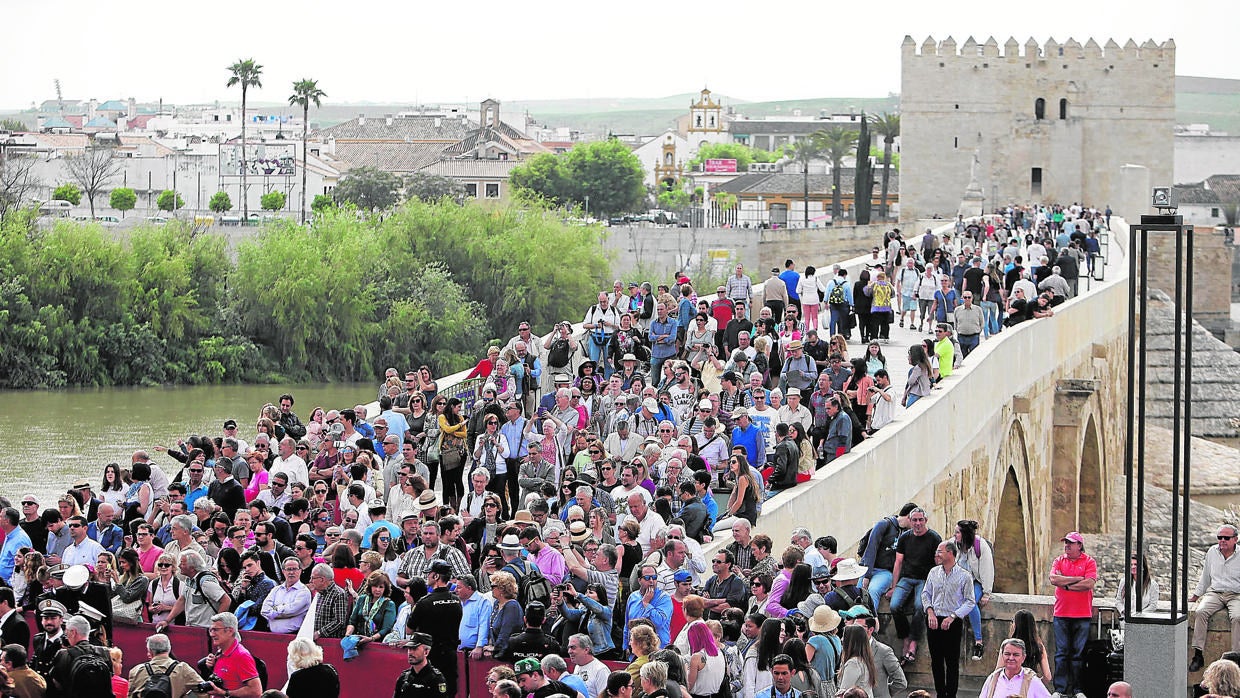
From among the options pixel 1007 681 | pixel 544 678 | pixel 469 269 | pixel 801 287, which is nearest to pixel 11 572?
pixel 544 678

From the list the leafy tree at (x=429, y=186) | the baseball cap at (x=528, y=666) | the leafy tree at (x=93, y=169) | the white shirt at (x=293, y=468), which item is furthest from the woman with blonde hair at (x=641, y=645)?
the leafy tree at (x=429, y=186)

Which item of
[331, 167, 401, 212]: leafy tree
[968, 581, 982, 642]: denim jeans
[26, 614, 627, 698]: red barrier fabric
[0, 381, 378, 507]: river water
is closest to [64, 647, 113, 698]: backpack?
[26, 614, 627, 698]: red barrier fabric

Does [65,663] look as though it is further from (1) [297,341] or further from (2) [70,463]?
(1) [297,341]

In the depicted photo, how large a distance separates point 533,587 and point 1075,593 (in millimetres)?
3215

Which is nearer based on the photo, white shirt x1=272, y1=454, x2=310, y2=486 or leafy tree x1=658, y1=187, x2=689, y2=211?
white shirt x1=272, y1=454, x2=310, y2=486

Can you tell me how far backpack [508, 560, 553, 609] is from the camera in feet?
30.6

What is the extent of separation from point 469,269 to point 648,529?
44.5m

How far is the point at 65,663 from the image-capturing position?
8602 millimetres

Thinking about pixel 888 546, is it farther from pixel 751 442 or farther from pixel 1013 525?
pixel 1013 525

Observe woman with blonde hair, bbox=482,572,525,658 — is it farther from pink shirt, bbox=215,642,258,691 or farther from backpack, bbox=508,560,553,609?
pink shirt, bbox=215,642,258,691

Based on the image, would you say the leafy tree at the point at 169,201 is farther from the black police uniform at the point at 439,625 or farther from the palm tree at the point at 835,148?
the black police uniform at the point at 439,625

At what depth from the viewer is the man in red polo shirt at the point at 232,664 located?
8.63 meters

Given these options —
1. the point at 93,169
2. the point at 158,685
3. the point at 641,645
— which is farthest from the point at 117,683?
the point at 93,169

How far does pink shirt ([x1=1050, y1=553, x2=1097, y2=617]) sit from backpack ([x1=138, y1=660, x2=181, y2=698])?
198 inches
